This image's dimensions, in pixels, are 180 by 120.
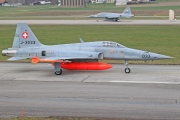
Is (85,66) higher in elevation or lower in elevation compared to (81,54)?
lower

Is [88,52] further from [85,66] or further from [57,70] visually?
[57,70]

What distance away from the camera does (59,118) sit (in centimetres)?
→ 1558

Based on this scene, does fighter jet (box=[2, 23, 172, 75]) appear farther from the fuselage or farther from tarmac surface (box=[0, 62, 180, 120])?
tarmac surface (box=[0, 62, 180, 120])

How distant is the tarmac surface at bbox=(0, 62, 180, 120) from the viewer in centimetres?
1658

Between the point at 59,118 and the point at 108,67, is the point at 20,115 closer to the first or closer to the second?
the point at 59,118

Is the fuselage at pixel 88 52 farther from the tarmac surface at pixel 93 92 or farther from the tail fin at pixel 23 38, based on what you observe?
the tarmac surface at pixel 93 92

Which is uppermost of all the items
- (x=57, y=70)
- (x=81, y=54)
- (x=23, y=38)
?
(x=23, y=38)

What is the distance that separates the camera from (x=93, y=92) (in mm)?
20172

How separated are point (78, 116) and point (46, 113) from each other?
1285 millimetres

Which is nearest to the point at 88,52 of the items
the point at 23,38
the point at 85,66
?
the point at 85,66

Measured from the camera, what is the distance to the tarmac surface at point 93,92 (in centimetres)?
1658

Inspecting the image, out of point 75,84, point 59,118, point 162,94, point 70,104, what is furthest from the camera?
point 75,84

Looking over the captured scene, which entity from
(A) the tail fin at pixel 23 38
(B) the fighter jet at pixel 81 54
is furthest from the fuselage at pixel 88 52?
(A) the tail fin at pixel 23 38

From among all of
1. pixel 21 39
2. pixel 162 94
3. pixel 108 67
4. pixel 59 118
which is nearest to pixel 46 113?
pixel 59 118
